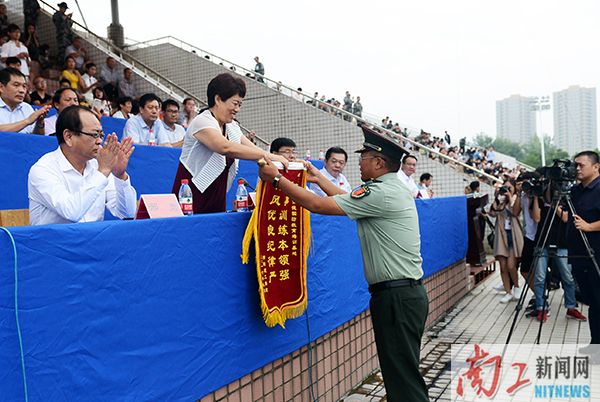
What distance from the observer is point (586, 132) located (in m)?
81.3

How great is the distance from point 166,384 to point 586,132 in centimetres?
9444

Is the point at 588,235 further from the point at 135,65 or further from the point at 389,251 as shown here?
the point at 135,65

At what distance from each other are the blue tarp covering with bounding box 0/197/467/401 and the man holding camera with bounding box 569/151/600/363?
2938 mm

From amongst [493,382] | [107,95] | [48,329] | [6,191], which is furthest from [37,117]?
[107,95]

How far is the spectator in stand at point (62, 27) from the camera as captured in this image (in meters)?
11.7

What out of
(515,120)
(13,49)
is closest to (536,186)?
(13,49)

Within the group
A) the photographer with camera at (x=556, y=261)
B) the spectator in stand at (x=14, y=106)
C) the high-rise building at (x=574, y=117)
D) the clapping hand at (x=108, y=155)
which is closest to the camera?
the clapping hand at (x=108, y=155)

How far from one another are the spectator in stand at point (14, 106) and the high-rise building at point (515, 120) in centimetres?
10039

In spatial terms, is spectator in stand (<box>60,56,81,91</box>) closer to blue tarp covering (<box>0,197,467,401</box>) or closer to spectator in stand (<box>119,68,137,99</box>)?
spectator in stand (<box>119,68,137,99</box>)

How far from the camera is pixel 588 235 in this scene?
14.6ft

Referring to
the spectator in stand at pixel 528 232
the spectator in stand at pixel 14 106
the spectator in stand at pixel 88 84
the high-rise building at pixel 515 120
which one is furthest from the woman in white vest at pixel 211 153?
the high-rise building at pixel 515 120

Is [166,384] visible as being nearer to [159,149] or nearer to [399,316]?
[399,316]

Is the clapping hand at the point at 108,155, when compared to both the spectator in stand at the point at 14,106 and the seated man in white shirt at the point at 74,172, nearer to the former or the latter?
the seated man in white shirt at the point at 74,172

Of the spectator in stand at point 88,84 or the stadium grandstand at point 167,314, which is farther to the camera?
the spectator in stand at point 88,84
